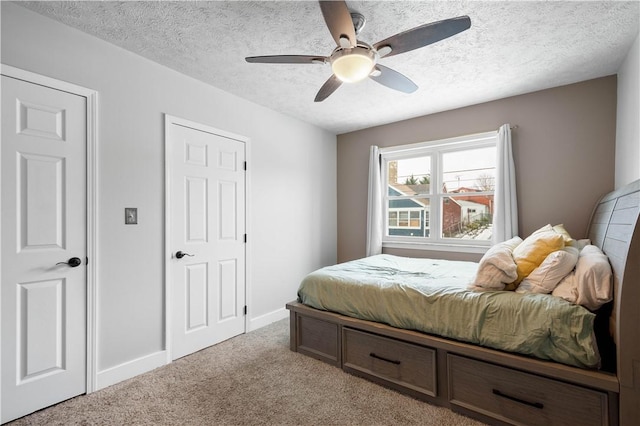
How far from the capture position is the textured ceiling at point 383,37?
1.86m

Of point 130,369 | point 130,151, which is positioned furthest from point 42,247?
point 130,369

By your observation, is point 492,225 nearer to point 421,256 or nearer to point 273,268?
point 421,256

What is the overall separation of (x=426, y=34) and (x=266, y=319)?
3169 mm

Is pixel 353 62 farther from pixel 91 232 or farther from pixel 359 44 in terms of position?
pixel 91 232

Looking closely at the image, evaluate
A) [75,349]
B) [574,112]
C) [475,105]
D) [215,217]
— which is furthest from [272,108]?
[574,112]

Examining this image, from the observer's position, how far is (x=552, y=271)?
174 centimetres

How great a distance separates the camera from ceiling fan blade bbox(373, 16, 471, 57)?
1.51 m

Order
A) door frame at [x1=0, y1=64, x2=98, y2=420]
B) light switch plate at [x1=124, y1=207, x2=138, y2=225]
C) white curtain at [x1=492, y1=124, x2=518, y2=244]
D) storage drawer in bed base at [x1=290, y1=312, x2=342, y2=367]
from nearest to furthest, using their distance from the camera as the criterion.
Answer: door frame at [x1=0, y1=64, x2=98, y2=420], light switch plate at [x1=124, y1=207, x2=138, y2=225], storage drawer in bed base at [x1=290, y1=312, x2=342, y2=367], white curtain at [x1=492, y1=124, x2=518, y2=244]

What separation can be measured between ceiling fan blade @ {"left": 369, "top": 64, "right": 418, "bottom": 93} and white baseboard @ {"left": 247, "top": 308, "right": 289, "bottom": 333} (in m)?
2.75

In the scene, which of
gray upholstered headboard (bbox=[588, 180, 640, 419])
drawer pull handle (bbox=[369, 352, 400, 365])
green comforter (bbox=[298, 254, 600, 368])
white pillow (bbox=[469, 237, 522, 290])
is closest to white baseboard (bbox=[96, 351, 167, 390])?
green comforter (bbox=[298, 254, 600, 368])

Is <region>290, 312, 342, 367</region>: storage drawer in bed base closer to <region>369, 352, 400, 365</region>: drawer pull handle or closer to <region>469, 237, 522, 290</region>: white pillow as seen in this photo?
<region>369, 352, 400, 365</region>: drawer pull handle

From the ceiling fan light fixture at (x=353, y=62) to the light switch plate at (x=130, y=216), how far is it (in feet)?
6.23

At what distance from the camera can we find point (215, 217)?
2984 millimetres

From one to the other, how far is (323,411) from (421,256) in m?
2.49
